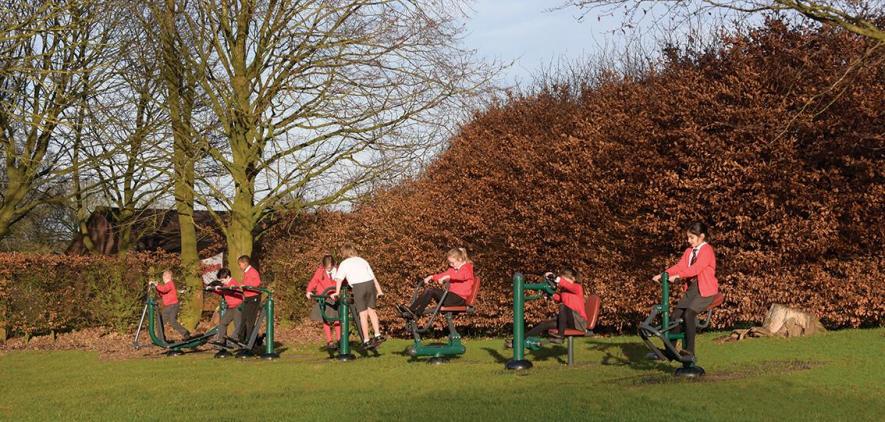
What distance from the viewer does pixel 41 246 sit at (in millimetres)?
41094

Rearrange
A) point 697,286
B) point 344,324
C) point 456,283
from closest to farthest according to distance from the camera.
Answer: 1. point 697,286
2. point 456,283
3. point 344,324

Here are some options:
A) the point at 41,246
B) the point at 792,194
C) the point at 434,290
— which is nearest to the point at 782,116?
the point at 792,194

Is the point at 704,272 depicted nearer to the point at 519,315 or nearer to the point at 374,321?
the point at 519,315

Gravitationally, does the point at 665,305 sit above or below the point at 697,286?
below

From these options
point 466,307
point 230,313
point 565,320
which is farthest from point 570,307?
point 230,313

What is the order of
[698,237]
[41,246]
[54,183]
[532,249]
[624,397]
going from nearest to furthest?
[624,397], [698,237], [532,249], [54,183], [41,246]

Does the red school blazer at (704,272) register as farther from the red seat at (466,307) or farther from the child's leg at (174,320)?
the child's leg at (174,320)

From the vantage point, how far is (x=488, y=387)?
35.6 feet

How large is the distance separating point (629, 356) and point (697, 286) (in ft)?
9.75

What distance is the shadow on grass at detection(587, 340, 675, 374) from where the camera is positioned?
1241 centimetres

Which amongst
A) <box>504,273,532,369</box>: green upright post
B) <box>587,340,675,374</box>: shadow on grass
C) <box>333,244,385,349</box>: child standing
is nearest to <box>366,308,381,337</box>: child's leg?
<box>333,244,385,349</box>: child standing

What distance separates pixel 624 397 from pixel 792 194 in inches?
279

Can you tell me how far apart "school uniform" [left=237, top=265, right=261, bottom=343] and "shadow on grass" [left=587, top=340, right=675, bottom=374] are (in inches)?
216

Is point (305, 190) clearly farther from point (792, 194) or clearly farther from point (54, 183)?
point (792, 194)
